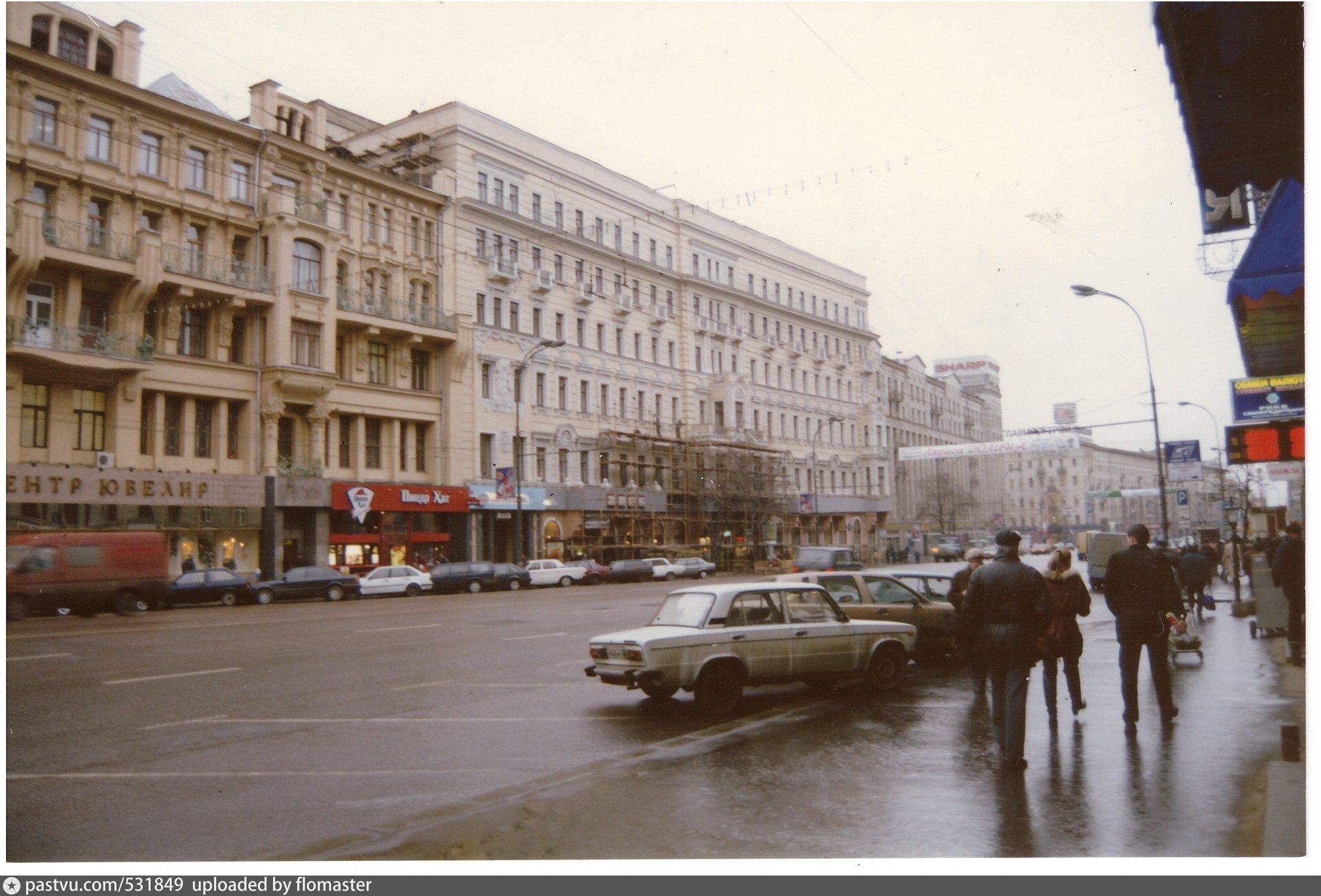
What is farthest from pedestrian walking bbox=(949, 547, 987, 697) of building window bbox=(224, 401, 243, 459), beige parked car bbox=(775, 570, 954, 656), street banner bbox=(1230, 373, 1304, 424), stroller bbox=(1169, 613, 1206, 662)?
building window bbox=(224, 401, 243, 459)

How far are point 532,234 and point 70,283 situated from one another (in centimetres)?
2364

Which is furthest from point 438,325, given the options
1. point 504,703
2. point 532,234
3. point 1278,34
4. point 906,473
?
point 906,473

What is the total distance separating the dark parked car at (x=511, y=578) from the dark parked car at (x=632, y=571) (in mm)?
6141

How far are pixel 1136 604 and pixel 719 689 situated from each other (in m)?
4.49

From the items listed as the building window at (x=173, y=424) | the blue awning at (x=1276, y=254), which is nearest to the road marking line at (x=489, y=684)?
the blue awning at (x=1276, y=254)

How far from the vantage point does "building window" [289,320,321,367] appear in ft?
134

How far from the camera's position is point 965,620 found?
8.30 meters

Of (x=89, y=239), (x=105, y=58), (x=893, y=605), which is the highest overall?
(x=105, y=58)

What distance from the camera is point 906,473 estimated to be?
88375mm

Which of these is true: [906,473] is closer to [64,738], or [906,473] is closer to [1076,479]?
[1076,479]

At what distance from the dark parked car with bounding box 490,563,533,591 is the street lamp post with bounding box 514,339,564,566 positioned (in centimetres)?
207

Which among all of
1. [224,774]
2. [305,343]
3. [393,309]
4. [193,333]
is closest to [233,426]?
[193,333]

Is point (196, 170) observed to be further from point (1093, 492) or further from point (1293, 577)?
point (1093, 492)

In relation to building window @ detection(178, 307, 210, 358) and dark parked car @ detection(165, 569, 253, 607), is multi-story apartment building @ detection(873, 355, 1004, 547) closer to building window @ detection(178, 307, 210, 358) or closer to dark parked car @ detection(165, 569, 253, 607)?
building window @ detection(178, 307, 210, 358)
